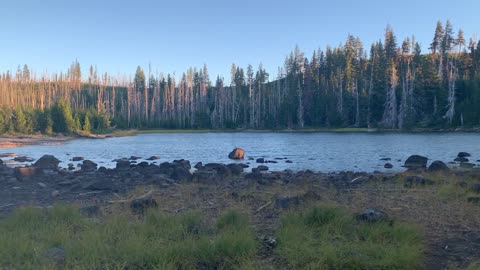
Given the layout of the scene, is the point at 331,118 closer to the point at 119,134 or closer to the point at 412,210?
the point at 119,134

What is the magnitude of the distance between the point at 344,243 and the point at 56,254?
16.1 feet

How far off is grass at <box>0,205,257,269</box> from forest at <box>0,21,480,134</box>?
74937 millimetres

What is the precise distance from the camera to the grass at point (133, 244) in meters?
6.26

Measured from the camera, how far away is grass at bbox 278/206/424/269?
6086 millimetres

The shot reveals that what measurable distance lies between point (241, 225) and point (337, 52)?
116 meters

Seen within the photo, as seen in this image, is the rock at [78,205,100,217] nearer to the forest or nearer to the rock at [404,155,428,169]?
the rock at [404,155,428,169]

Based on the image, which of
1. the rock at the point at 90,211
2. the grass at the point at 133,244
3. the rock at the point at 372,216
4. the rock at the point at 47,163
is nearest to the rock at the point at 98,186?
the rock at the point at 90,211

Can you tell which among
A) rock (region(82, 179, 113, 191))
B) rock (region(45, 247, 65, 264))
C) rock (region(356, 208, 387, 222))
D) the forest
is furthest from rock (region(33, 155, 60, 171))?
the forest

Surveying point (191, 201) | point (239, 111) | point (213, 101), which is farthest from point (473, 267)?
point (213, 101)

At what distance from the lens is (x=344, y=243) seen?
7.03 metres

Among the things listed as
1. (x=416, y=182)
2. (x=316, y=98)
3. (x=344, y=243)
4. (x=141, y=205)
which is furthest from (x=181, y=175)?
(x=316, y=98)

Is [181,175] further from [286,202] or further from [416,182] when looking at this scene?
[416,182]

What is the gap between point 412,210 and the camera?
10461 mm

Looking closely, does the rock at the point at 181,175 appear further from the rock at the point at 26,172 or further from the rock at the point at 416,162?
the rock at the point at 416,162
